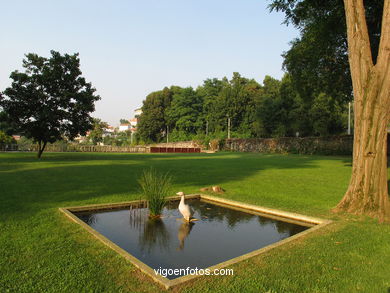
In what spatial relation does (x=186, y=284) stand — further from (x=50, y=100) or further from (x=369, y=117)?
(x=50, y=100)

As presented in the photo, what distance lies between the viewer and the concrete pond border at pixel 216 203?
2976mm

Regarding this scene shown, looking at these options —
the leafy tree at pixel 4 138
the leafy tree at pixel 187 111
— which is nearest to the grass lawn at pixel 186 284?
the leafy tree at pixel 4 138

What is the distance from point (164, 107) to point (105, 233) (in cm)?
6909

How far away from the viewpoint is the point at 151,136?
7325cm

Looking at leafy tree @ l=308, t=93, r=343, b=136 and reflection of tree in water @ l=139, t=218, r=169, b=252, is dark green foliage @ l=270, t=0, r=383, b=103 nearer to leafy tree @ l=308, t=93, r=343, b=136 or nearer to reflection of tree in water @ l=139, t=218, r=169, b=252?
reflection of tree in water @ l=139, t=218, r=169, b=252

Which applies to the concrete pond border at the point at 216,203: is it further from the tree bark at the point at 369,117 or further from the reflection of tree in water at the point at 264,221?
the tree bark at the point at 369,117

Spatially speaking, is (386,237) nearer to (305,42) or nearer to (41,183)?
(41,183)

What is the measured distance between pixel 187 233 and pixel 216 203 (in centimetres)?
227

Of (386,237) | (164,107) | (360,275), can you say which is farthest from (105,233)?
(164,107)

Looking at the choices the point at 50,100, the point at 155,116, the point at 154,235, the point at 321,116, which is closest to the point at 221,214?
the point at 154,235

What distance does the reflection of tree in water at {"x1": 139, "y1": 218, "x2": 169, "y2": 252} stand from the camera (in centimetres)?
415

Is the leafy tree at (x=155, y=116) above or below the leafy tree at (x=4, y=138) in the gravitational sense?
above

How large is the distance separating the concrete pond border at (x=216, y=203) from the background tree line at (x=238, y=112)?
581 inches

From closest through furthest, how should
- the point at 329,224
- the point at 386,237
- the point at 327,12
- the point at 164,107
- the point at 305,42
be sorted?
the point at 386,237 < the point at 329,224 < the point at 327,12 < the point at 305,42 < the point at 164,107
